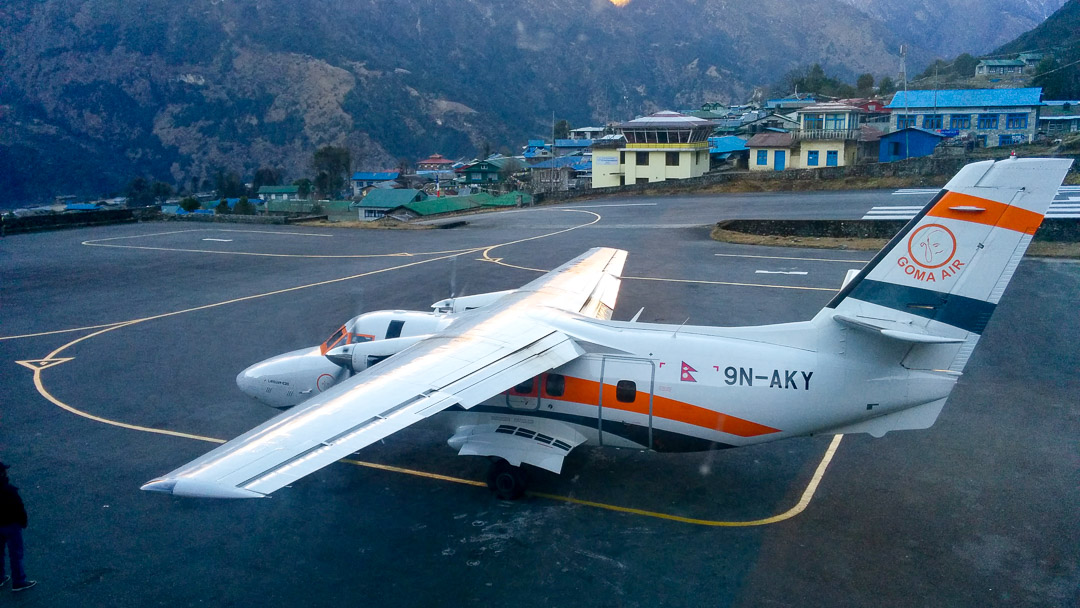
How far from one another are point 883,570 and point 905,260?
5.60 metres

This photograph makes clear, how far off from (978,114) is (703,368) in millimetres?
94885

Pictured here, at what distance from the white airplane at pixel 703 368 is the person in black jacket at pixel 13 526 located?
16.0 ft

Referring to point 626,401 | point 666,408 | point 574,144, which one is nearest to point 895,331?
point 666,408

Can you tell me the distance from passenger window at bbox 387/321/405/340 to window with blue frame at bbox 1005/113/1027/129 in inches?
3719

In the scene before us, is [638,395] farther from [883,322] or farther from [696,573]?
[883,322]

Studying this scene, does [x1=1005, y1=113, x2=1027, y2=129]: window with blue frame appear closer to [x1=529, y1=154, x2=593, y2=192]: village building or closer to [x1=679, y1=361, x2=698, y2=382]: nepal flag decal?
[x1=529, y1=154, x2=593, y2=192]: village building

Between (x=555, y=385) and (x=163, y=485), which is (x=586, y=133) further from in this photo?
(x=163, y=485)

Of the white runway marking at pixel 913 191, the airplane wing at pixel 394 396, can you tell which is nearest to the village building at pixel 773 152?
the white runway marking at pixel 913 191

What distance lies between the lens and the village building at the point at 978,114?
281 ft

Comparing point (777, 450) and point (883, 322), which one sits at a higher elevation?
point (883, 322)

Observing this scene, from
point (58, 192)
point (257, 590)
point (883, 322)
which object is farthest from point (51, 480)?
point (58, 192)

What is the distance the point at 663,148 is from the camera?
3445 inches

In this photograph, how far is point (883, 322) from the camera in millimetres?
13516

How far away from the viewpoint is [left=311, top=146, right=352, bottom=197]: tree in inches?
5276
